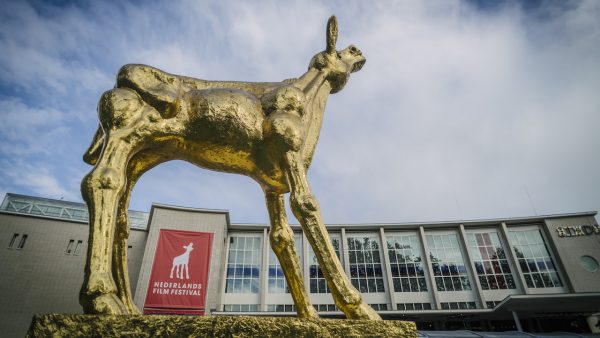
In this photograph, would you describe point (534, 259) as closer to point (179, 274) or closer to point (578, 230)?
point (578, 230)

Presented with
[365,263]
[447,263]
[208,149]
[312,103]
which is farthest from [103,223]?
[447,263]

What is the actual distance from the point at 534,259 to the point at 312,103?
120 feet

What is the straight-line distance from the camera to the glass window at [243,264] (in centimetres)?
3108

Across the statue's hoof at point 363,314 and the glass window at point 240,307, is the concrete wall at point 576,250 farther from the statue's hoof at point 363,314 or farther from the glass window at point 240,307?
the statue's hoof at point 363,314

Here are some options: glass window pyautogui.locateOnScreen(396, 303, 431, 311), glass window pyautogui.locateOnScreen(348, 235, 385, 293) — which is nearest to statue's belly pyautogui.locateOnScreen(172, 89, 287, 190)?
glass window pyautogui.locateOnScreen(348, 235, 385, 293)

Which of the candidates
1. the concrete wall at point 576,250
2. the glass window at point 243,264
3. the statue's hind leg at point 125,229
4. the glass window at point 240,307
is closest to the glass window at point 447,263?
the concrete wall at point 576,250

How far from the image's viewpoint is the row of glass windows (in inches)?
1187

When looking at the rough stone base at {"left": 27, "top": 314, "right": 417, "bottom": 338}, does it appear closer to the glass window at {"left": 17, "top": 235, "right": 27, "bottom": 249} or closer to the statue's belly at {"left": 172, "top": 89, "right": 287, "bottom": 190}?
the statue's belly at {"left": 172, "top": 89, "right": 287, "bottom": 190}

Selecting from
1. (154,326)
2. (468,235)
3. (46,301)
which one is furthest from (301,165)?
(468,235)

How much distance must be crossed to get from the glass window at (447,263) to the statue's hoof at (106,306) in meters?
33.6

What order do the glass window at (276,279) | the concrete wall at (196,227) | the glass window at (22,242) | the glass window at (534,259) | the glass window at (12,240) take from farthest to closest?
the glass window at (276,279)
the glass window at (534,259)
the concrete wall at (196,227)
the glass window at (22,242)
the glass window at (12,240)

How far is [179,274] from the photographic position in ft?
87.7

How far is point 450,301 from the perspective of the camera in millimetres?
29500

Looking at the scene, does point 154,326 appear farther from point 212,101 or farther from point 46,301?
point 46,301
